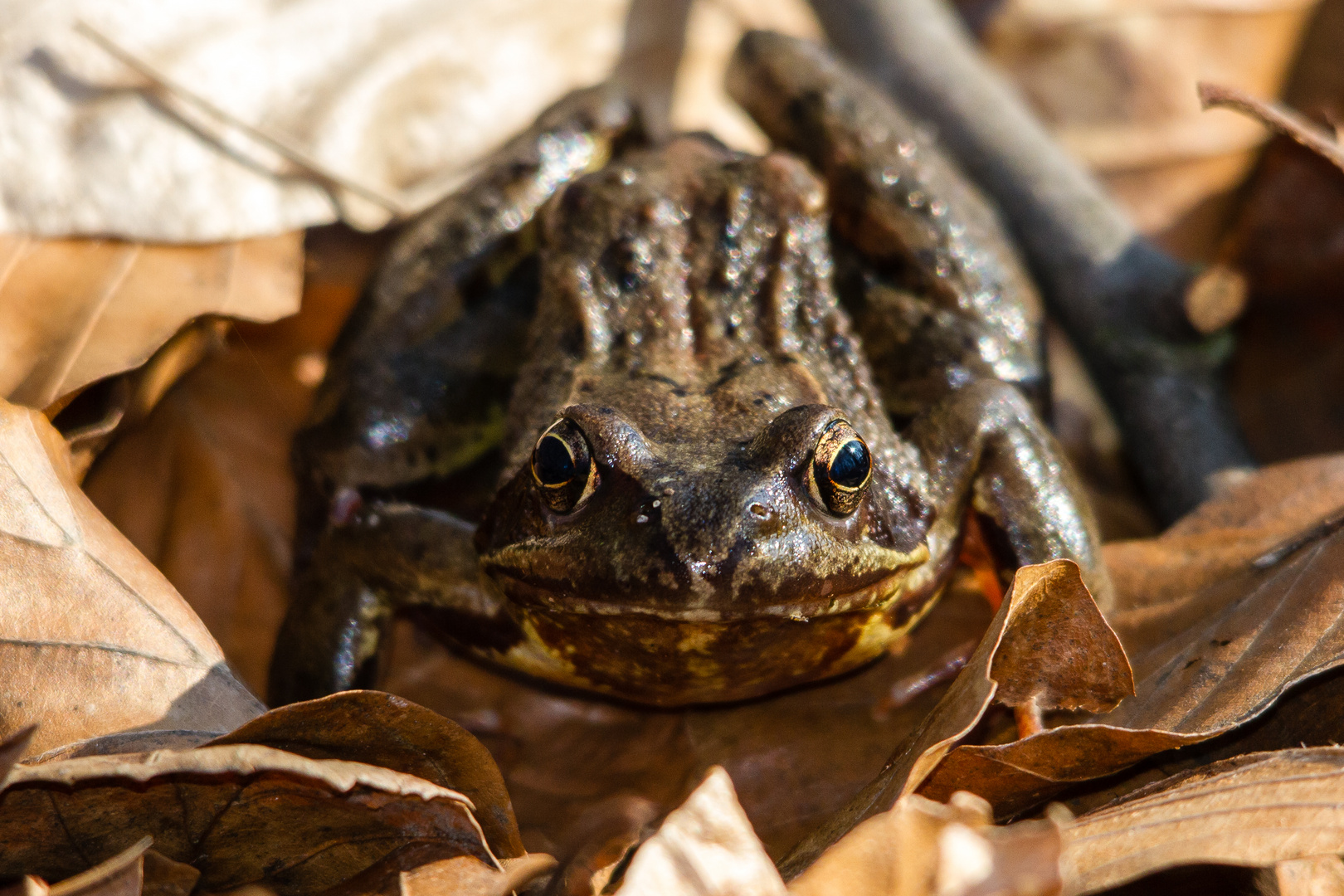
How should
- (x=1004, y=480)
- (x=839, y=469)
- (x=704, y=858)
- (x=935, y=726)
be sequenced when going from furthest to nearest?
(x=1004, y=480) < (x=839, y=469) < (x=935, y=726) < (x=704, y=858)

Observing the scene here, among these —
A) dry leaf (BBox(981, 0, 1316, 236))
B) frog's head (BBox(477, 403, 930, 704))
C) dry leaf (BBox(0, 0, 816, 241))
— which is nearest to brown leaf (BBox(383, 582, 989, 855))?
frog's head (BBox(477, 403, 930, 704))

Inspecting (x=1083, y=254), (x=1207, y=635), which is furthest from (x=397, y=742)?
(x=1083, y=254)

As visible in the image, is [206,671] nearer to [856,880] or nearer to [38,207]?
[856,880]

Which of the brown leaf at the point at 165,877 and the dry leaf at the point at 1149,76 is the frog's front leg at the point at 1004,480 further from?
the dry leaf at the point at 1149,76

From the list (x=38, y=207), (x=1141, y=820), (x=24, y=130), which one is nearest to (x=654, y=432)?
(x=1141, y=820)

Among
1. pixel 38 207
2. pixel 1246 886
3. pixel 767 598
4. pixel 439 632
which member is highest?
pixel 38 207

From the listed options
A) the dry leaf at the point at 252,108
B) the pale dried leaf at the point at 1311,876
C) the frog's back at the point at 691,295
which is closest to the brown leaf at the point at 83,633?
the frog's back at the point at 691,295

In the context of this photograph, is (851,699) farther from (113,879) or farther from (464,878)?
(113,879)
